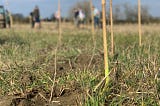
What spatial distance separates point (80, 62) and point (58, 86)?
2587 mm

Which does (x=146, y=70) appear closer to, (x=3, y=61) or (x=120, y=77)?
(x=120, y=77)

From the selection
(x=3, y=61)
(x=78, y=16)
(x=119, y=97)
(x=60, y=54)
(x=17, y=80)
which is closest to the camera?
(x=119, y=97)

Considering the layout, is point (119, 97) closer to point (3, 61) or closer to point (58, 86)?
point (58, 86)

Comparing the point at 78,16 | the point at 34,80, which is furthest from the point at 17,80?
the point at 78,16

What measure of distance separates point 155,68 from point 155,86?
605mm

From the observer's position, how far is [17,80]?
5.11 meters

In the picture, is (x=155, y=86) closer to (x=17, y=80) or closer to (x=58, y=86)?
(x=58, y=86)

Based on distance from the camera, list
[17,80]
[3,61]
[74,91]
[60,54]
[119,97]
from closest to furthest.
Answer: [119,97] < [74,91] < [17,80] < [3,61] < [60,54]

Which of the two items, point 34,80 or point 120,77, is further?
point 34,80

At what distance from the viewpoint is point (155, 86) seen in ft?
14.1

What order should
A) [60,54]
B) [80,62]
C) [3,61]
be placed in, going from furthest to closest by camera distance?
[60,54]
[80,62]
[3,61]

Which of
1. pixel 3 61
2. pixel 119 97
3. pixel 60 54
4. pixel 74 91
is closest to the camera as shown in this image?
pixel 119 97

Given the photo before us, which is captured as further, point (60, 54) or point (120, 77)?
point (60, 54)

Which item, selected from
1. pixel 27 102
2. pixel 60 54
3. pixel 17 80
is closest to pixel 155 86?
pixel 27 102
